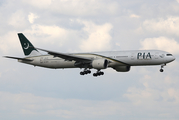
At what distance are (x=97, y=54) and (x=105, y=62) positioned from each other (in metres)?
3.30

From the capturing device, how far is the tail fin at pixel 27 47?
7962cm

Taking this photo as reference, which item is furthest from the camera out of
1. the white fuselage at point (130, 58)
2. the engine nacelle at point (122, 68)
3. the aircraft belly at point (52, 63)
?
the engine nacelle at point (122, 68)

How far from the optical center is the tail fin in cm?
7962

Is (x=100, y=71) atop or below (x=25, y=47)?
below

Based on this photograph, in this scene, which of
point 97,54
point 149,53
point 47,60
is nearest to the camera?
point 149,53

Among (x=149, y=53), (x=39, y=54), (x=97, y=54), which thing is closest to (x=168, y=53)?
(x=149, y=53)

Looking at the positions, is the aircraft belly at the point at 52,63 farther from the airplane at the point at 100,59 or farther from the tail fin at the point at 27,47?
the tail fin at the point at 27,47

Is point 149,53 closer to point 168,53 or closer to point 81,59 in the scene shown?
point 168,53

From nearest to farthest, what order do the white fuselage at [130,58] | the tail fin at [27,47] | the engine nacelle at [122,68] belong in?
1. the white fuselage at [130,58]
2. the engine nacelle at [122,68]
3. the tail fin at [27,47]

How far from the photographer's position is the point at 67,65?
244 feet

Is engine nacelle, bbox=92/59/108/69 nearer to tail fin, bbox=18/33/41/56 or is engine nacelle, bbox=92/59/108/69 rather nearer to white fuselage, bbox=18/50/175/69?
white fuselage, bbox=18/50/175/69

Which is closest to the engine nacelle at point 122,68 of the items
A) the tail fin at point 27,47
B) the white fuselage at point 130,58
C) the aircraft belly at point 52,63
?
the white fuselage at point 130,58

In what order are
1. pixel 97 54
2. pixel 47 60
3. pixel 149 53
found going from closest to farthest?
pixel 149 53 → pixel 97 54 → pixel 47 60

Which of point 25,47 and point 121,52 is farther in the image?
point 25,47
